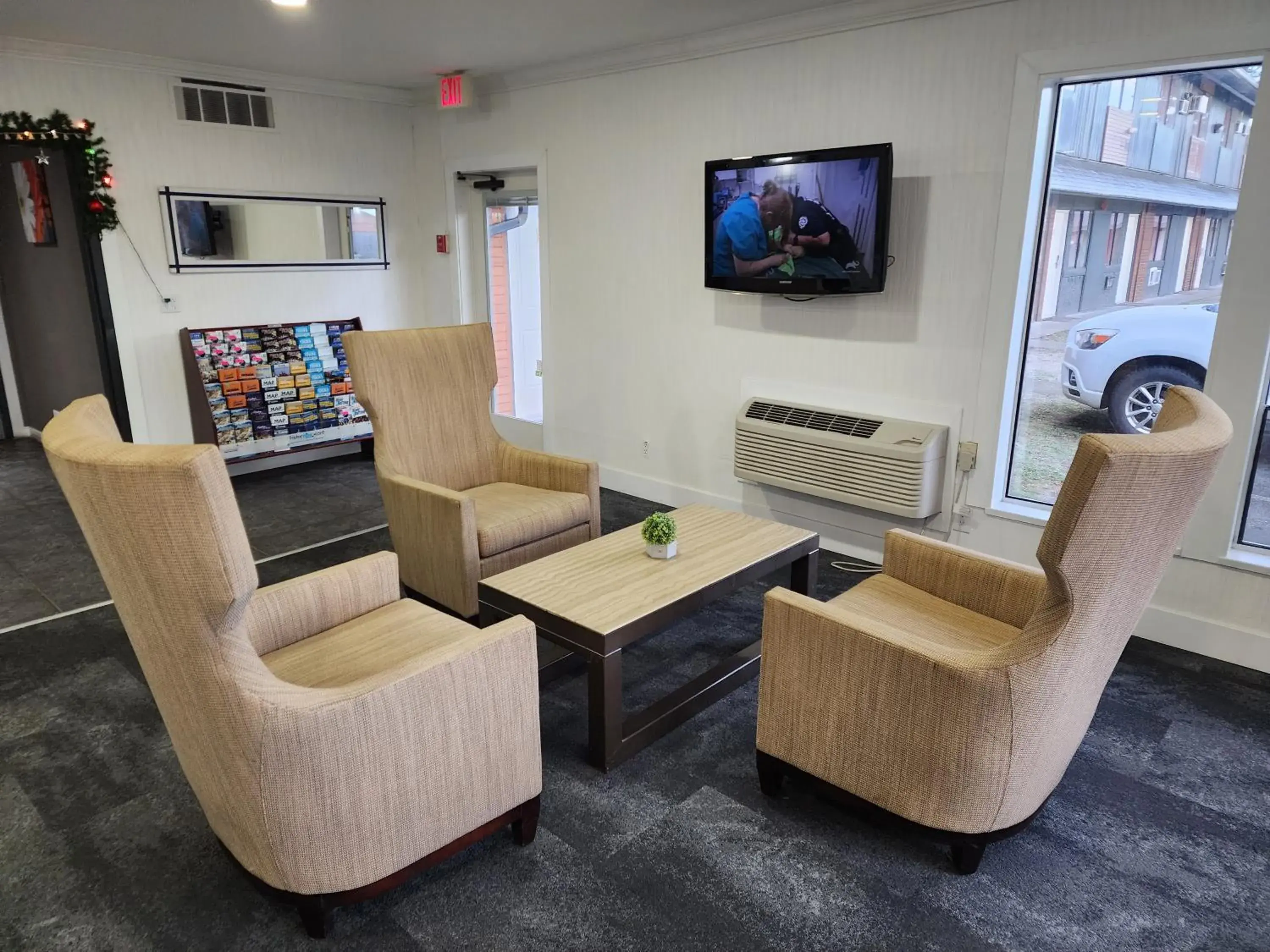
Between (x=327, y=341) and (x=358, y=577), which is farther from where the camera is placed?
(x=327, y=341)

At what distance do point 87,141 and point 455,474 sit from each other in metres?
2.94

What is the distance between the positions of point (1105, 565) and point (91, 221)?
509 cm

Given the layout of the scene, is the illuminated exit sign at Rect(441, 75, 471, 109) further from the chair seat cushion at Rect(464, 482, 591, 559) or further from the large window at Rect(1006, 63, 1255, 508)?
the large window at Rect(1006, 63, 1255, 508)

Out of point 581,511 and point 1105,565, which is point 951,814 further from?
point 581,511

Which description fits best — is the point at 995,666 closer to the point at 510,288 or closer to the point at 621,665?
the point at 621,665

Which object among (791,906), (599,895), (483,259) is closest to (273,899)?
(599,895)

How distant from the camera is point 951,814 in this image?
1896 mm

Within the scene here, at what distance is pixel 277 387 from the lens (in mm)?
5320

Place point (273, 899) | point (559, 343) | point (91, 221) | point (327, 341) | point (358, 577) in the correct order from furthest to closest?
point (327, 341) → point (559, 343) → point (91, 221) → point (358, 577) → point (273, 899)

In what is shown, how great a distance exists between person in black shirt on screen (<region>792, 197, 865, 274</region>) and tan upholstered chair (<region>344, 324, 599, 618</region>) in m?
1.36

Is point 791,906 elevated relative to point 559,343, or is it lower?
lower

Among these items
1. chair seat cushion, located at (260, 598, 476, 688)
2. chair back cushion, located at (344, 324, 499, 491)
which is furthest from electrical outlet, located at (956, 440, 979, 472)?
chair seat cushion, located at (260, 598, 476, 688)

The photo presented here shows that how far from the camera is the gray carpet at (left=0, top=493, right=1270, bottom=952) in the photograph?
1.83 metres

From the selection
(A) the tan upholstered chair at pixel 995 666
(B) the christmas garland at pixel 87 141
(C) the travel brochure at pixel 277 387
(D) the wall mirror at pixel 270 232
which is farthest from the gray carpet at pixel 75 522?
(A) the tan upholstered chair at pixel 995 666
